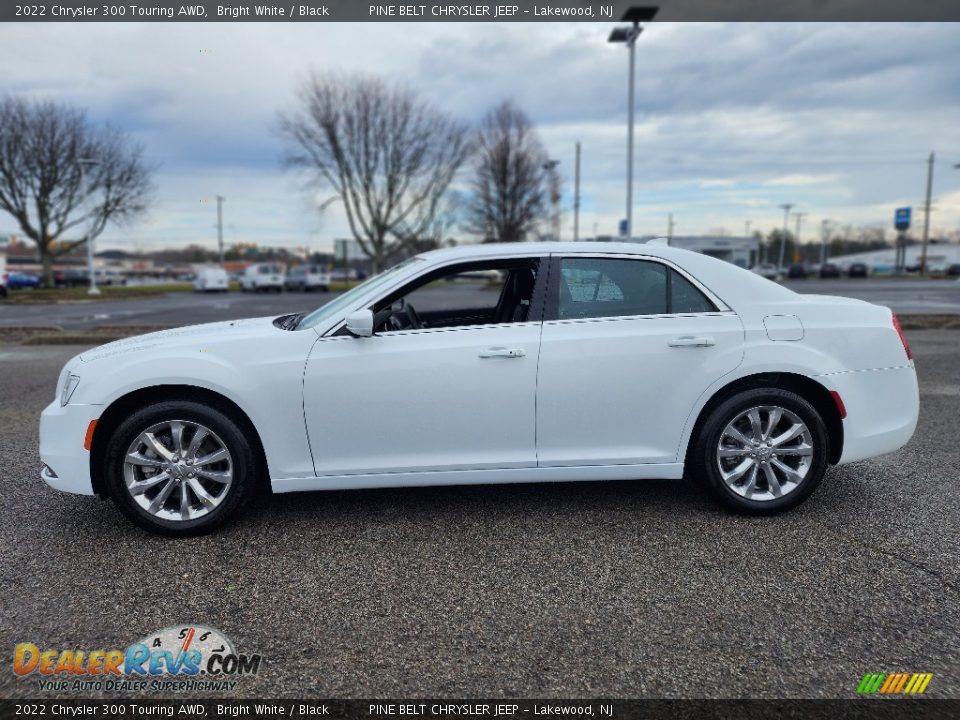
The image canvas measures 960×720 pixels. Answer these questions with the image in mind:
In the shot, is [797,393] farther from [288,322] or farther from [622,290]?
[288,322]

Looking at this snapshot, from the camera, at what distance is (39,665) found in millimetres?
2508

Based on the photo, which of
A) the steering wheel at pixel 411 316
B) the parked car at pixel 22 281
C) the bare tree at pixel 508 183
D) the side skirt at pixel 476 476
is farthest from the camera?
the parked car at pixel 22 281

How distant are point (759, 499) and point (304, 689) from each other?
2.70 meters

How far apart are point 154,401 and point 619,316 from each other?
2643mm

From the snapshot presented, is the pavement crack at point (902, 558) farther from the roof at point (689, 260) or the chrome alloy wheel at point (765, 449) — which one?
the roof at point (689, 260)

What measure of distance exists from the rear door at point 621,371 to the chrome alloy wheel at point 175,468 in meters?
1.80

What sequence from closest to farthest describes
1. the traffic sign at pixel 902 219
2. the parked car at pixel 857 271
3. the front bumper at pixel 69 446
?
the front bumper at pixel 69 446 → the parked car at pixel 857 271 → the traffic sign at pixel 902 219

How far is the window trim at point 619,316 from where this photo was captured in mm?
3814

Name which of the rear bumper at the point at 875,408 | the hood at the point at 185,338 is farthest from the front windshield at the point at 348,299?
the rear bumper at the point at 875,408

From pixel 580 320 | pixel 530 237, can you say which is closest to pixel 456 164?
pixel 530 237

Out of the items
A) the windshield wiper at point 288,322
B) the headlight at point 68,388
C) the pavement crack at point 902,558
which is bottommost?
the pavement crack at point 902,558

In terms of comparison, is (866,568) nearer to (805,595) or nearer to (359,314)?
(805,595)

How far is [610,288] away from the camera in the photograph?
3889 mm

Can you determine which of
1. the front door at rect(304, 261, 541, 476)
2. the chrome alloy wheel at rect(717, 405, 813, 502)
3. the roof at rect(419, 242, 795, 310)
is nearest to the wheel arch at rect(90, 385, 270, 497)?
the front door at rect(304, 261, 541, 476)
